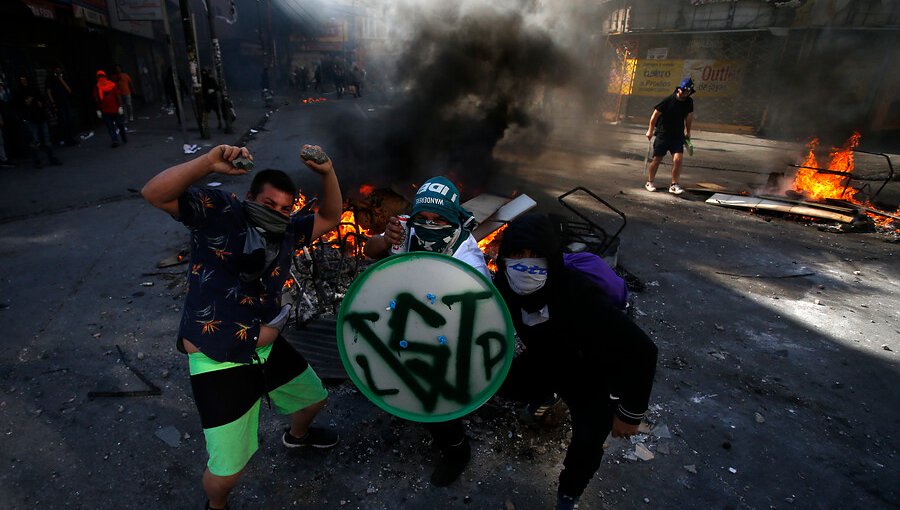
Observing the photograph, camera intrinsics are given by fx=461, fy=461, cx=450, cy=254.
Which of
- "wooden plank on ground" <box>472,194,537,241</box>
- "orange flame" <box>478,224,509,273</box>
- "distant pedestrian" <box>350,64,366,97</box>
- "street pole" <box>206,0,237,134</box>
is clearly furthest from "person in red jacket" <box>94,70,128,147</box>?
"distant pedestrian" <box>350,64,366,97</box>

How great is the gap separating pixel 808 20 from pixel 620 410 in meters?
22.7

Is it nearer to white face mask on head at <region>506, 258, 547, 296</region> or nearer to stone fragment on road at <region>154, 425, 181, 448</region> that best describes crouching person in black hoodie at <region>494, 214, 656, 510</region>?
white face mask on head at <region>506, 258, 547, 296</region>

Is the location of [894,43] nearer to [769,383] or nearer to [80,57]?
[769,383]

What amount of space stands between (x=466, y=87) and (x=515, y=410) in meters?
9.55

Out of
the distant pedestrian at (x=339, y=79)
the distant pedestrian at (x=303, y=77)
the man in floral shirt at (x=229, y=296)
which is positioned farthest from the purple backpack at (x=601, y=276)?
the distant pedestrian at (x=303, y=77)

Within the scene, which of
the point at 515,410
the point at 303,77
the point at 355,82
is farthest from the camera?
the point at 303,77

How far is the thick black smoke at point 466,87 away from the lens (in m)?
9.45

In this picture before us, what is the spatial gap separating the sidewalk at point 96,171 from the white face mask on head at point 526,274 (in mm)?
7910

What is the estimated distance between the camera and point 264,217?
2115mm

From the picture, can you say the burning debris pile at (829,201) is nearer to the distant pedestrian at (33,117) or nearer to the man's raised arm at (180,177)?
the man's raised arm at (180,177)

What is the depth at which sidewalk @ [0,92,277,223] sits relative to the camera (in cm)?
744

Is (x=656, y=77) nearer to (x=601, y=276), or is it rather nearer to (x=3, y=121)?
(x=601, y=276)

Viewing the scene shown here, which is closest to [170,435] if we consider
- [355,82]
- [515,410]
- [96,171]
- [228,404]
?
[228,404]

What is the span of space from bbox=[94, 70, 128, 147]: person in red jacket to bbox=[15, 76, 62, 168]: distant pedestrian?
140 cm
